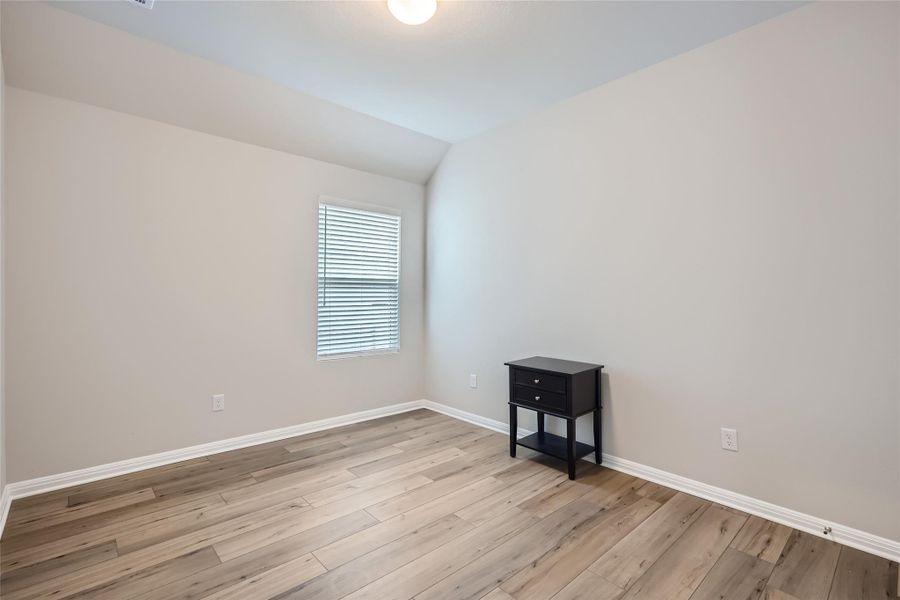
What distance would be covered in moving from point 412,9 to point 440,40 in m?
0.44

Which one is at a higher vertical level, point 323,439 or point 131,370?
point 131,370

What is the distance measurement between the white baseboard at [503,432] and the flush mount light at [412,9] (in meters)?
2.93

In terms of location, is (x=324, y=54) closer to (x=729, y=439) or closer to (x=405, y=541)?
(x=405, y=541)

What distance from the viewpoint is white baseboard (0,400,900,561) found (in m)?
2.03

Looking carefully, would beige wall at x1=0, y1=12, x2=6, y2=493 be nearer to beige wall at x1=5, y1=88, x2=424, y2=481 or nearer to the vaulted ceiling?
beige wall at x1=5, y1=88, x2=424, y2=481

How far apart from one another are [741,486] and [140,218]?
4.08 m

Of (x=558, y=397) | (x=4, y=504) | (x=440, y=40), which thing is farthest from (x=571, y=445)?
(x=4, y=504)

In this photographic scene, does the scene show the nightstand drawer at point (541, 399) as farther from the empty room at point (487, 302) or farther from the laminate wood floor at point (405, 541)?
the laminate wood floor at point (405, 541)

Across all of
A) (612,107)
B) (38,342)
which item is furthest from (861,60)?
(38,342)

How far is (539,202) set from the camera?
3414 mm

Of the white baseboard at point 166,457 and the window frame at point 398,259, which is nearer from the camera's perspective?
the white baseboard at point 166,457

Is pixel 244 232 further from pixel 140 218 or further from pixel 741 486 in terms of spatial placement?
pixel 741 486

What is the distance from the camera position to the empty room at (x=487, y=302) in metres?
1.96

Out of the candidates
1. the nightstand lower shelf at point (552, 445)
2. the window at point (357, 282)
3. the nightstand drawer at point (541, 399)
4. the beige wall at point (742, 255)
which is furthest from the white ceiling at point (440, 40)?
the nightstand lower shelf at point (552, 445)
